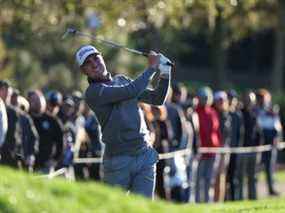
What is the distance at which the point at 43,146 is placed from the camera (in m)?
17.6

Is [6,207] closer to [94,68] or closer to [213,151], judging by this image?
[94,68]

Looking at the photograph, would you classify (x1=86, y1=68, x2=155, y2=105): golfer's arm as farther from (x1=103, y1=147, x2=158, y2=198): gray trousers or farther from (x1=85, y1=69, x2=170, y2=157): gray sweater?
(x1=103, y1=147, x2=158, y2=198): gray trousers

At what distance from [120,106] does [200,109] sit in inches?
371

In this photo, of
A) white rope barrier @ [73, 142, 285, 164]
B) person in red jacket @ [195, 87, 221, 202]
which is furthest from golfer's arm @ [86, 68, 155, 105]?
person in red jacket @ [195, 87, 221, 202]

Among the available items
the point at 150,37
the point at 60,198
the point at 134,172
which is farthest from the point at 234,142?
the point at 60,198

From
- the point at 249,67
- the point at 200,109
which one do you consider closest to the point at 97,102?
the point at 200,109

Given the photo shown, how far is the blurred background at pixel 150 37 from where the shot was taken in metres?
19.9

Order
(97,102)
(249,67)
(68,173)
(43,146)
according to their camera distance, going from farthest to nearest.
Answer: (249,67) < (68,173) < (43,146) < (97,102)

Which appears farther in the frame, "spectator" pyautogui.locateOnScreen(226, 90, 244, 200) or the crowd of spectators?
"spectator" pyautogui.locateOnScreen(226, 90, 244, 200)

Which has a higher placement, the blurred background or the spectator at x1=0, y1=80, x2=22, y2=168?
the blurred background

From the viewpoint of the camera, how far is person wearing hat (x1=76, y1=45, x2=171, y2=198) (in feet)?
39.2

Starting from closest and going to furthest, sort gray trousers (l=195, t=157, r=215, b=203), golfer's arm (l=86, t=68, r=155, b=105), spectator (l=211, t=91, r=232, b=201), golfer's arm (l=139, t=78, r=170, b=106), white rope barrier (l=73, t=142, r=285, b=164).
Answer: golfer's arm (l=86, t=68, r=155, b=105) → golfer's arm (l=139, t=78, r=170, b=106) → white rope barrier (l=73, t=142, r=285, b=164) → gray trousers (l=195, t=157, r=215, b=203) → spectator (l=211, t=91, r=232, b=201)

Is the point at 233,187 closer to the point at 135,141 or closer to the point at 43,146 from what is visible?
the point at 43,146

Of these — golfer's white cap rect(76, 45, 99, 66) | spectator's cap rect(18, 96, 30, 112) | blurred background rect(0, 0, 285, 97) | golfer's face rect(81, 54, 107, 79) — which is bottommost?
spectator's cap rect(18, 96, 30, 112)
